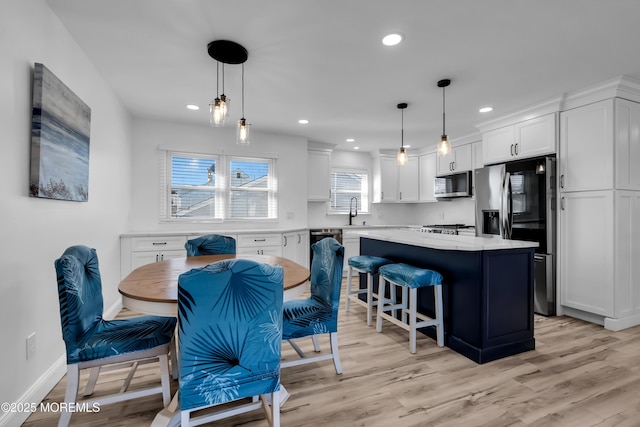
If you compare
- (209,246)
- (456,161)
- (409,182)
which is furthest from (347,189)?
(209,246)

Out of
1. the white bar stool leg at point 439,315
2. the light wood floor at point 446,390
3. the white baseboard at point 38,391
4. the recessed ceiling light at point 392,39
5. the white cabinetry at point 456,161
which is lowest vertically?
the light wood floor at point 446,390

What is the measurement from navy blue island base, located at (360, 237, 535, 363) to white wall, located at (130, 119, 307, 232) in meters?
2.91

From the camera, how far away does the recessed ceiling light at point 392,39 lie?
2210mm

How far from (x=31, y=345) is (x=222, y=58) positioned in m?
2.31

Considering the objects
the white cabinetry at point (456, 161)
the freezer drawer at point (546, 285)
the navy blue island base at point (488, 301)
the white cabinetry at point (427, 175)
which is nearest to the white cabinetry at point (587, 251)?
the freezer drawer at point (546, 285)

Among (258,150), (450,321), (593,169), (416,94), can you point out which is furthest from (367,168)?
(450,321)

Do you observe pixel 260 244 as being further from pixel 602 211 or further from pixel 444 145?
pixel 602 211

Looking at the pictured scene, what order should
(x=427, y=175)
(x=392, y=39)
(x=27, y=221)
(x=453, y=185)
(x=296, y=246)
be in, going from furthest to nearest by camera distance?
(x=427, y=175) < (x=453, y=185) < (x=296, y=246) < (x=392, y=39) < (x=27, y=221)

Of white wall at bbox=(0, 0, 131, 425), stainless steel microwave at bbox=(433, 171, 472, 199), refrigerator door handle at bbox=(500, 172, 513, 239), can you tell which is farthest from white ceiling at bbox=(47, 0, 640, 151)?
stainless steel microwave at bbox=(433, 171, 472, 199)

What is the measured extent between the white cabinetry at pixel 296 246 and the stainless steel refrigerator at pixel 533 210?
2.73 meters

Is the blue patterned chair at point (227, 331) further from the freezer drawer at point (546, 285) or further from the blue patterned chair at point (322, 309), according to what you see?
the freezer drawer at point (546, 285)

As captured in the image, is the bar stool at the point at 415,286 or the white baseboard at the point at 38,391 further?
the bar stool at the point at 415,286

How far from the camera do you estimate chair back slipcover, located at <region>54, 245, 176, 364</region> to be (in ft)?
4.85

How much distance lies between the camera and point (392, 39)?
2258mm
